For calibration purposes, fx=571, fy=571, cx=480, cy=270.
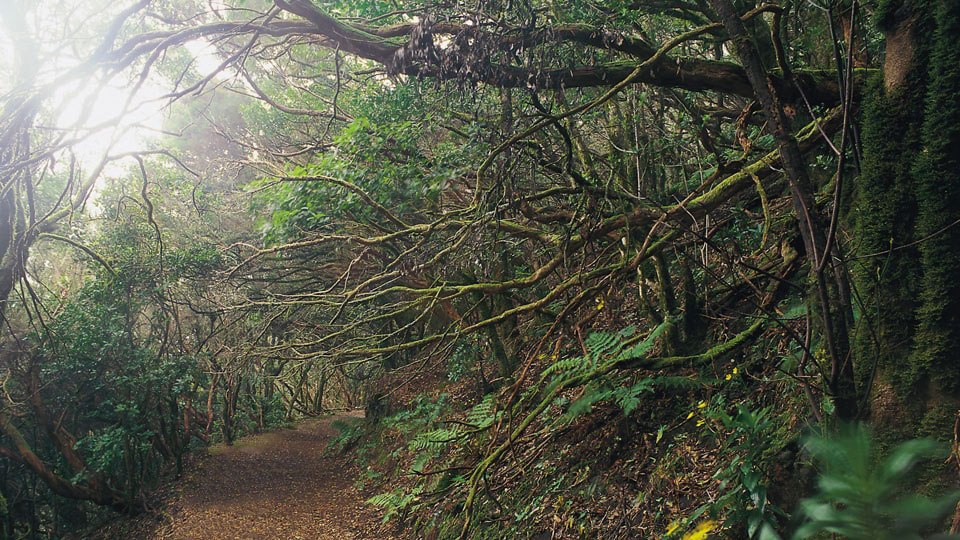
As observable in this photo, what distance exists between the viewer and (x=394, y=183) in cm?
671

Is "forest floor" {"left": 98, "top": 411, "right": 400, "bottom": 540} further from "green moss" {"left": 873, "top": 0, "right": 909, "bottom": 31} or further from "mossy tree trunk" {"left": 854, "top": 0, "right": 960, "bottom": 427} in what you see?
"green moss" {"left": 873, "top": 0, "right": 909, "bottom": 31}

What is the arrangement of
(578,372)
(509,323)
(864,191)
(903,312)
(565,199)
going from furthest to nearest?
(509,323)
(565,199)
(578,372)
(864,191)
(903,312)

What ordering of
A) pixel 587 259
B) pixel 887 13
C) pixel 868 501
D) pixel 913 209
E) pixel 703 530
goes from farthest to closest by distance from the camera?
pixel 587 259 < pixel 703 530 < pixel 887 13 < pixel 913 209 < pixel 868 501

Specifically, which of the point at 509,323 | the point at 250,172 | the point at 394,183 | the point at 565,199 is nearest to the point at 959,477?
the point at 565,199

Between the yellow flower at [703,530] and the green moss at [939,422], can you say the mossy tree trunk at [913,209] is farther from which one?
the yellow flower at [703,530]

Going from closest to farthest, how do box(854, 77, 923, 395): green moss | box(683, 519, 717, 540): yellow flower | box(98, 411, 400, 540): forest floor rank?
1. box(854, 77, 923, 395): green moss
2. box(683, 519, 717, 540): yellow flower
3. box(98, 411, 400, 540): forest floor

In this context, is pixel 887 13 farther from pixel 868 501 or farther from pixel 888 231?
pixel 868 501

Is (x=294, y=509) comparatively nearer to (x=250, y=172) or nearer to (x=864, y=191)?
(x=250, y=172)

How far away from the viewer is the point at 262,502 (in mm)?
10891

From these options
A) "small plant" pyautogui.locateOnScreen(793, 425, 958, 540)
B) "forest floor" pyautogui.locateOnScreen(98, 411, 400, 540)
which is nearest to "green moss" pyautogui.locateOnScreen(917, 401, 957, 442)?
"small plant" pyautogui.locateOnScreen(793, 425, 958, 540)

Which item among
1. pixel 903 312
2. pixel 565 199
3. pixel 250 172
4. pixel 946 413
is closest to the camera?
pixel 946 413

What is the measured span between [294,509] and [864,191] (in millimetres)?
10590

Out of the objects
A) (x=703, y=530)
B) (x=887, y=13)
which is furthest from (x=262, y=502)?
(x=887, y=13)

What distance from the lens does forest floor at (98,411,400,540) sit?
9555mm
